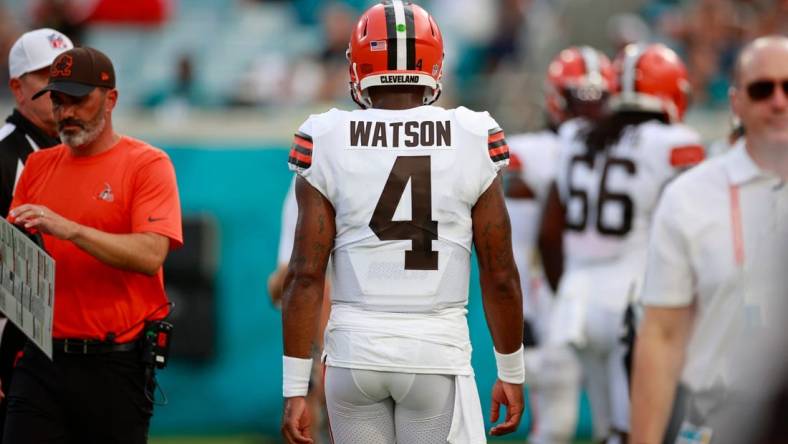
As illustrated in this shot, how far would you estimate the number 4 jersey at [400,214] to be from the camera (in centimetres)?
435

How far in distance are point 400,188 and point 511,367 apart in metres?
0.74

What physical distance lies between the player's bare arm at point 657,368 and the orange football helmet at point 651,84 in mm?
3524

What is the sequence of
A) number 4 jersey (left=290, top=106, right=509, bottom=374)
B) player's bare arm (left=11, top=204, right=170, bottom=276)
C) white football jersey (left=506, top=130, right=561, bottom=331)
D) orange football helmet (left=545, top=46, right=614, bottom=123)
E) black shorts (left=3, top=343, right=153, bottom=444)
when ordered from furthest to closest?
orange football helmet (left=545, top=46, right=614, bottom=123)
white football jersey (left=506, top=130, right=561, bottom=331)
black shorts (left=3, top=343, right=153, bottom=444)
player's bare arm (left=11, top=204, right=170, bottom=276)
number 4 jersey (left=290, top=106, right=509, bottom=374)

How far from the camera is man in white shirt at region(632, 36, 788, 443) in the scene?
13.5ft

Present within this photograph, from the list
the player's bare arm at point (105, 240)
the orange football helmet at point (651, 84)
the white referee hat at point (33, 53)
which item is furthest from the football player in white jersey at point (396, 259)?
the orange football helmet at point (651, 84)

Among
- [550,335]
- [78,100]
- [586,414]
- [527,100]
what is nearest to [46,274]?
[78,100]

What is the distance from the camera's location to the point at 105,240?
479 cm

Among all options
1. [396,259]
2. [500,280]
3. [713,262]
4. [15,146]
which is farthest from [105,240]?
[713,262]

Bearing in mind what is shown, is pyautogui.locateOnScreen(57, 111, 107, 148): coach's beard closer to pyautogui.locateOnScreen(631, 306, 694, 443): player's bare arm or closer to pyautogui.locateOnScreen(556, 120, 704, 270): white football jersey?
pyautogui.locateOnScreen(631, 306, 694, 443): player's bare arm

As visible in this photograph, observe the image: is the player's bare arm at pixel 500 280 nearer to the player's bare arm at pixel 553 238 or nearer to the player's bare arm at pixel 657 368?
the player's bare arm at pixel 657 368

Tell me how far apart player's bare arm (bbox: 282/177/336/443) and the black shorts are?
2.95ft

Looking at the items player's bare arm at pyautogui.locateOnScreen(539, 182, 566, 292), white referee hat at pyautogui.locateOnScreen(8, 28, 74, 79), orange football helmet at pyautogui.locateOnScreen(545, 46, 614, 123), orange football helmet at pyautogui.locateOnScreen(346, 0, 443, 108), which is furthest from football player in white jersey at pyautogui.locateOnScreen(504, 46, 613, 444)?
orange football helmet at pyautogui.locateOnScreen(346, 0, 443, 108)

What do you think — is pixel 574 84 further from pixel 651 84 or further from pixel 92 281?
pixel 92 281

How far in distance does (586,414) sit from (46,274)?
6103 millimetres
